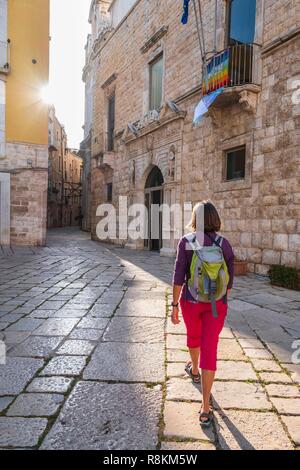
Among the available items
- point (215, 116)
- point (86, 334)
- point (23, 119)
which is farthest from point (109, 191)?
point (86, 334)

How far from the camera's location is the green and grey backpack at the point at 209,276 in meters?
2.02

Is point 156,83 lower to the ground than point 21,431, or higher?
higher

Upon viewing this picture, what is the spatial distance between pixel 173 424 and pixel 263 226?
579 centimetres

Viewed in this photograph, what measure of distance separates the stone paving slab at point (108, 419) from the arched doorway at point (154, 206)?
9.54 meters

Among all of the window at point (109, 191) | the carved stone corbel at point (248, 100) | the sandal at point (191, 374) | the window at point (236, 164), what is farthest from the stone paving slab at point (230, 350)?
the window at point (109, 191)

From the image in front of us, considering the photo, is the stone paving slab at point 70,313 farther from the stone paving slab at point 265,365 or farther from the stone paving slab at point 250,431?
the stone paving slab at point 250,431

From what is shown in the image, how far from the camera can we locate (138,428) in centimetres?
189

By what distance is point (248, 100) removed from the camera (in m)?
7.17

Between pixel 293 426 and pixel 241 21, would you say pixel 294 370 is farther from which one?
pixel 241 21

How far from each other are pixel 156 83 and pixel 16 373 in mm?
11471

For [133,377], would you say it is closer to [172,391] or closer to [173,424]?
[172,391]

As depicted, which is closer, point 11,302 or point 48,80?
point 11,302
